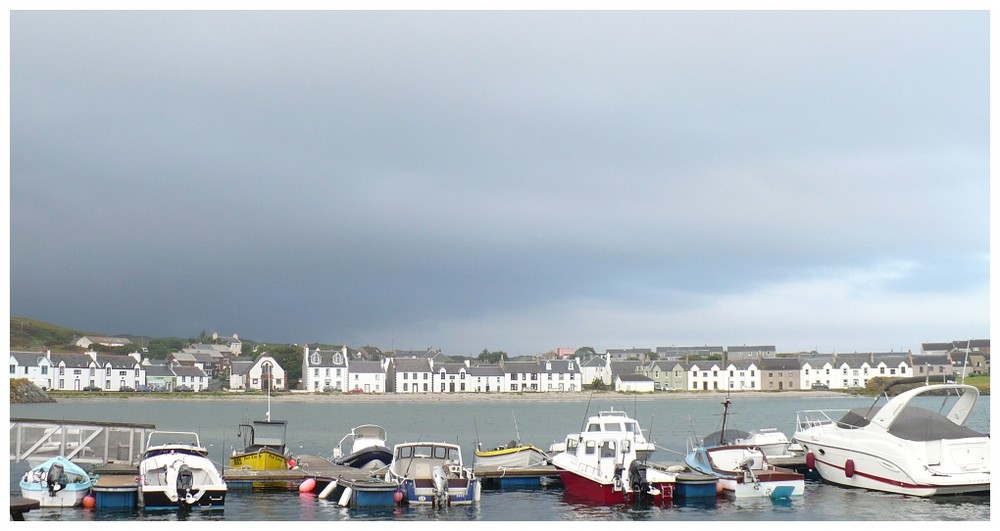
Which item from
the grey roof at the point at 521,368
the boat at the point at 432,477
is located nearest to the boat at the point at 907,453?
the boat at the point at 432,477

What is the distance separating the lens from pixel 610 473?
31.0m

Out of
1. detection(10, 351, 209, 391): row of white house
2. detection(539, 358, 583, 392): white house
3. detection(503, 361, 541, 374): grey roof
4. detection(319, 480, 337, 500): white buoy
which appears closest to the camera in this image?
detection(319, 480, 337, 500): white buoy

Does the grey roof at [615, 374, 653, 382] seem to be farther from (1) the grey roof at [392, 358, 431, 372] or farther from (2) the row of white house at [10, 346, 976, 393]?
(1) the grey roof at [392, 358, 431, 372]

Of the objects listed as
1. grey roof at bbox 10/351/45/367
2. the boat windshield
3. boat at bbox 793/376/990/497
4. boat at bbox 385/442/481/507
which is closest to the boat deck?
the boat windshield

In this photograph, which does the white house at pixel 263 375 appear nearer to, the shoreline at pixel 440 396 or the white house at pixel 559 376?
the shoreline at pixel 440 396

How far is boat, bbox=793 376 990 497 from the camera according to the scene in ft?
100

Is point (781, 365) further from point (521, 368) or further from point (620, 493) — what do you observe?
point (620, 493)

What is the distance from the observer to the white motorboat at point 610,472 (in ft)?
99.3

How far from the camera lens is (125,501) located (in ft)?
95.2

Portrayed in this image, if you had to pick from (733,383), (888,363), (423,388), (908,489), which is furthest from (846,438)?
(888,363)

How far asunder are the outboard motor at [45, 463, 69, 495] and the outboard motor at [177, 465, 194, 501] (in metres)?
4.56

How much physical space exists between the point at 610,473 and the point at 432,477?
5953 millimetres

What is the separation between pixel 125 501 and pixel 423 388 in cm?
13978

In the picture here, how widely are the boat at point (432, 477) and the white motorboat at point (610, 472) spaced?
3.88m
